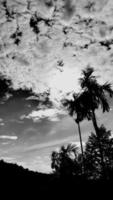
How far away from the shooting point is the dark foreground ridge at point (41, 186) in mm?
8578

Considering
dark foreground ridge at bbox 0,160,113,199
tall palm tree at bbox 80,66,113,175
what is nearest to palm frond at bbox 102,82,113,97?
tall palm tree at bbox 80,66,113,175

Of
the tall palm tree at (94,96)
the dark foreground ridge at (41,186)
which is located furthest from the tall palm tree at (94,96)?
the dark foreground ridge at (41,186)

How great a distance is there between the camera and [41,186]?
371 inches

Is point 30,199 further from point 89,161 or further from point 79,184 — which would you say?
point 89,161

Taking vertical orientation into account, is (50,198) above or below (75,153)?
below

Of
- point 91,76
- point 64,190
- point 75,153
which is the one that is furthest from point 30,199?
point 75,153

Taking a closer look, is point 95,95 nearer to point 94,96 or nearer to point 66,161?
point 94,96

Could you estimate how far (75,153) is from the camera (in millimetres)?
49406

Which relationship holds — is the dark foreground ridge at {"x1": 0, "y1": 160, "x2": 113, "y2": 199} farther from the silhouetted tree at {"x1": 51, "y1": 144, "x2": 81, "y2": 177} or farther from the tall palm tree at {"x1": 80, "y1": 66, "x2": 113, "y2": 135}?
the silhouetted tree at {"x1": 51, "y1": 144, "x2": 81, "y2": 177}

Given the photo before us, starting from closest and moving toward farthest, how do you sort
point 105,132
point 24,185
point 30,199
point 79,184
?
1. point 30,199
2. point 24,185
3. point 79,184
4. point 105,132

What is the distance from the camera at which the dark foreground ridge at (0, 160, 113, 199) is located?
338 inches

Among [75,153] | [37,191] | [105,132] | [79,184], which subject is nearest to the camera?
[37,191]

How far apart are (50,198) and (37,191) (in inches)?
27.5

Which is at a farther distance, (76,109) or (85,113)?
(76,109)
